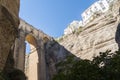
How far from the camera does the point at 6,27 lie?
946 centimetres

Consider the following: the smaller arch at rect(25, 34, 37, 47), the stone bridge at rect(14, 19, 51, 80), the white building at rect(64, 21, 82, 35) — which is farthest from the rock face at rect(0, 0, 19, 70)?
the white building at rect(64, 21, 82, 35)

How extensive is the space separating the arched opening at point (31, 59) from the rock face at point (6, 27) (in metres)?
21.0

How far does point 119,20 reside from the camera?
87.2 feet

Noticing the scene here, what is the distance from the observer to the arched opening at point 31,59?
101 ft

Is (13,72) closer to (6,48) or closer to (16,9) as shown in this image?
(6,48)

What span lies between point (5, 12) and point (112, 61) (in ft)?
14.0

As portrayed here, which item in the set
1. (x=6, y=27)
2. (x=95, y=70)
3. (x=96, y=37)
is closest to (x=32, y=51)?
(x=96, y=37)

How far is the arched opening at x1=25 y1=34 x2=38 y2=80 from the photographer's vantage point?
30839mm

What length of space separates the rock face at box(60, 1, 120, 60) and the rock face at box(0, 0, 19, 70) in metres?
16.0

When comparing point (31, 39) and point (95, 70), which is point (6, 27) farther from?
point (31, 39)

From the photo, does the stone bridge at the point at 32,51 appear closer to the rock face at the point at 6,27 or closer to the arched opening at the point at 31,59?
the arched opening at the point at 31,59

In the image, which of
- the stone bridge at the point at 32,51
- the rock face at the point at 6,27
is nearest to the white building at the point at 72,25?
the stone bridge at the point at 32,51

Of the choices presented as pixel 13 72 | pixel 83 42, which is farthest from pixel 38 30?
pixel 13 72

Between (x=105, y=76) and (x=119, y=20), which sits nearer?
(x=105, y=76)
